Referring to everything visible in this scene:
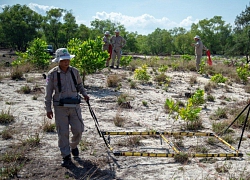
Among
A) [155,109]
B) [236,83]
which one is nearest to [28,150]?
[155,109]

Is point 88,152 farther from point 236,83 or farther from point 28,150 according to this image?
point 236,83

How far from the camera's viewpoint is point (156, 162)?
4.97 m

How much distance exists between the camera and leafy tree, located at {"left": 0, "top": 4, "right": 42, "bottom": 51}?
47344 millimetres

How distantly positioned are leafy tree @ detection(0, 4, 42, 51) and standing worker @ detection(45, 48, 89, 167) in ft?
151

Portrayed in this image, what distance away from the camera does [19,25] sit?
1855 inches

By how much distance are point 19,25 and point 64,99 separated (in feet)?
154

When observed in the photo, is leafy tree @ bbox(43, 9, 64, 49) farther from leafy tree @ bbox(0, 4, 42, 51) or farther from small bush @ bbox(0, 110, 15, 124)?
small bush @ bbox(0, 110, 15, 124)

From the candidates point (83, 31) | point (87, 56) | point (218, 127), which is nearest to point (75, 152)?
point (218, 127)

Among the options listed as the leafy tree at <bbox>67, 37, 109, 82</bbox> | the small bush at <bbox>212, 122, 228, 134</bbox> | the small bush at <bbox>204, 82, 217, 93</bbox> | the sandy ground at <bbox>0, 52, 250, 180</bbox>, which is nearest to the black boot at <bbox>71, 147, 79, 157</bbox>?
the sandy ground at <bbox>0, 52, 250, 180</bbox>

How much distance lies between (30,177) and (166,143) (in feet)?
9.31

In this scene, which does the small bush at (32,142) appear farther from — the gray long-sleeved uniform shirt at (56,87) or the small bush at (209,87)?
the small bush at (209,87)

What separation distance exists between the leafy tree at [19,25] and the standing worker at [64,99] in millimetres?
46125

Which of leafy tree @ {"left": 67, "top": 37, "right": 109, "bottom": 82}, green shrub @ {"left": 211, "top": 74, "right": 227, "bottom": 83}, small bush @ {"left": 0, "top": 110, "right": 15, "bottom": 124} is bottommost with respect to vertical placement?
small bush @ {"left": 0, "top": 110, "right": 15, "bottom": 124}

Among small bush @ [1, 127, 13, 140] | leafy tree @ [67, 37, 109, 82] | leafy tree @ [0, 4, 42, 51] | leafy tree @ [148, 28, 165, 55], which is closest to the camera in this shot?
small bush @ [1, 127, 13, 140]
